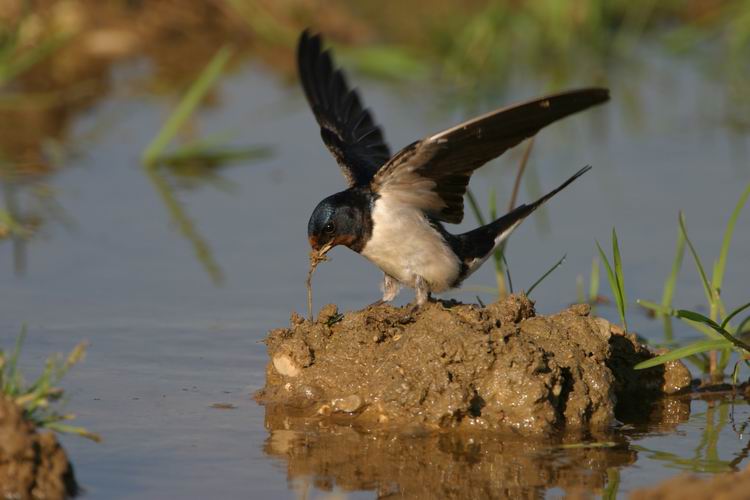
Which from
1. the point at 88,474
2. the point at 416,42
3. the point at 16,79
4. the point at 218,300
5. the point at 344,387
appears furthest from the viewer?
the point at 416,42

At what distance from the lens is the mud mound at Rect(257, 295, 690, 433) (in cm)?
488

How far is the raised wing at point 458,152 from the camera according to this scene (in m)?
5.14

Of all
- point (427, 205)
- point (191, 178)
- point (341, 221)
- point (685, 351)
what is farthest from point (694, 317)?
point (191, 178)

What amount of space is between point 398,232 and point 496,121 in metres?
0.81

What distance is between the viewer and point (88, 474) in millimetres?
4363

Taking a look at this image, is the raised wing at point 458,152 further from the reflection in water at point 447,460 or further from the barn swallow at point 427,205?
the reflection in water at point 447,460

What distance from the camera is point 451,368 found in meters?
4.91

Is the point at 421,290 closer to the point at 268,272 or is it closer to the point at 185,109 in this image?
the point at 268,272

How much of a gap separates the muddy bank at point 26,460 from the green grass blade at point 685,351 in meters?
2.18

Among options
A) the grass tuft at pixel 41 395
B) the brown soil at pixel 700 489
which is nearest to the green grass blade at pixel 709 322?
the brown soil at pixel 700 489

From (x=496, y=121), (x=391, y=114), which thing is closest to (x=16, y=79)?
(x=391, y=114)

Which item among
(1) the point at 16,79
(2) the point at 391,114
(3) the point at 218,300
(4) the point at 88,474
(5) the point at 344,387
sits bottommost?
(4) the point at 88,474

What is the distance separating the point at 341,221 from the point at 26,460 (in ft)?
6.92

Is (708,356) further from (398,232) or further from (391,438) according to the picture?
(391,438)
